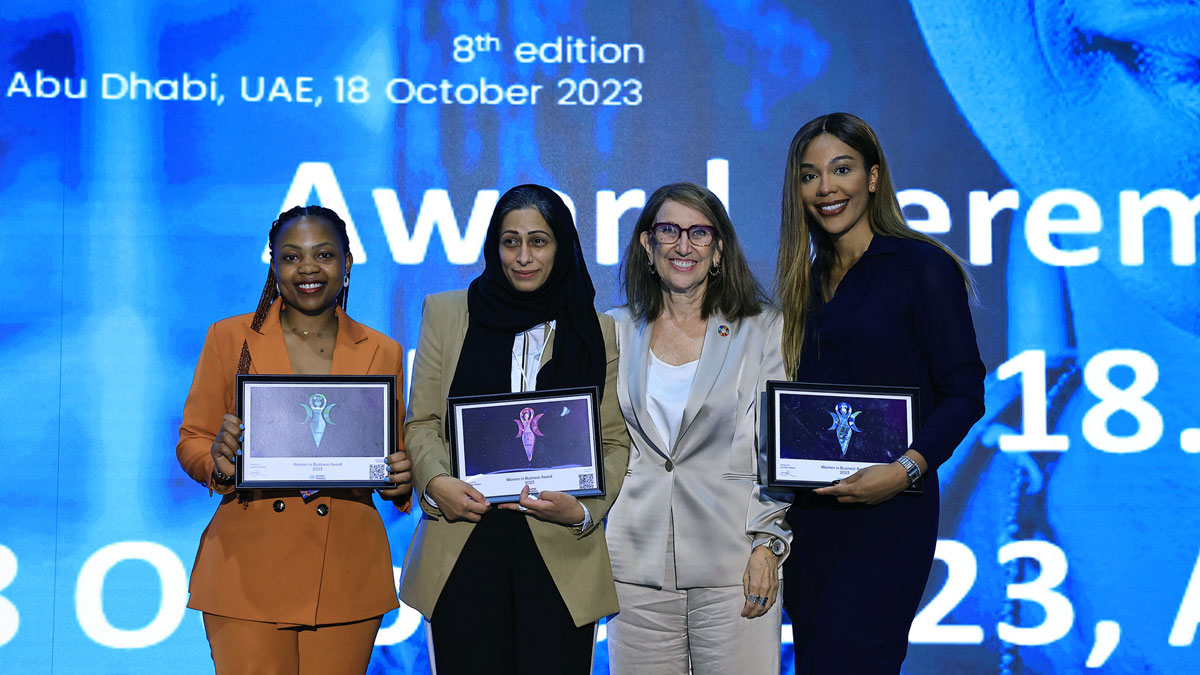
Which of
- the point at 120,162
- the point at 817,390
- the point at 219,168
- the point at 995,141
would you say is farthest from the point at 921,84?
the point at 120,162

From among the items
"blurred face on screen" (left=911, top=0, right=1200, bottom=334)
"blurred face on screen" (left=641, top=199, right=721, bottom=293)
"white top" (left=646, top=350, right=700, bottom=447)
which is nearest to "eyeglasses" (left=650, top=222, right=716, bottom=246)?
"blurred face on screen" (left=641, top=199, right=721, bottom=293)

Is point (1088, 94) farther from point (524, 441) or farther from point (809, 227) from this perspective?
point (524, 441)

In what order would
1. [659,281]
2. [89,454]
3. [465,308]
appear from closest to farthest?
[465,308]
[659,281]
[89,454]

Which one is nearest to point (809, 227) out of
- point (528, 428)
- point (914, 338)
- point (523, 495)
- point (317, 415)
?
point (914, 338)

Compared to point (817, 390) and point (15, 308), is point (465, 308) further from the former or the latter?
point (15, 308)

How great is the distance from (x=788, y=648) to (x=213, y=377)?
9.29 ft

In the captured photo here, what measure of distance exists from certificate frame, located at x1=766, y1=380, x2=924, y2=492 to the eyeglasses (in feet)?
1.65

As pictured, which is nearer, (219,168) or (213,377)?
(213,377)

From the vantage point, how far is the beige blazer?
2514 mm

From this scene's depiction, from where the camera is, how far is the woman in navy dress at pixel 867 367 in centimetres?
251

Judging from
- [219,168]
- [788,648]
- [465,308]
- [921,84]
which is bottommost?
[788,648]

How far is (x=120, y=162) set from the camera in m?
4.23

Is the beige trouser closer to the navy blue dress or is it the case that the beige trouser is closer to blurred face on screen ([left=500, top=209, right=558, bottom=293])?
the navy blue dress

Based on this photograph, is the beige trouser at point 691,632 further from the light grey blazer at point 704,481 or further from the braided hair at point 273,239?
the braided hair at point 273,239
